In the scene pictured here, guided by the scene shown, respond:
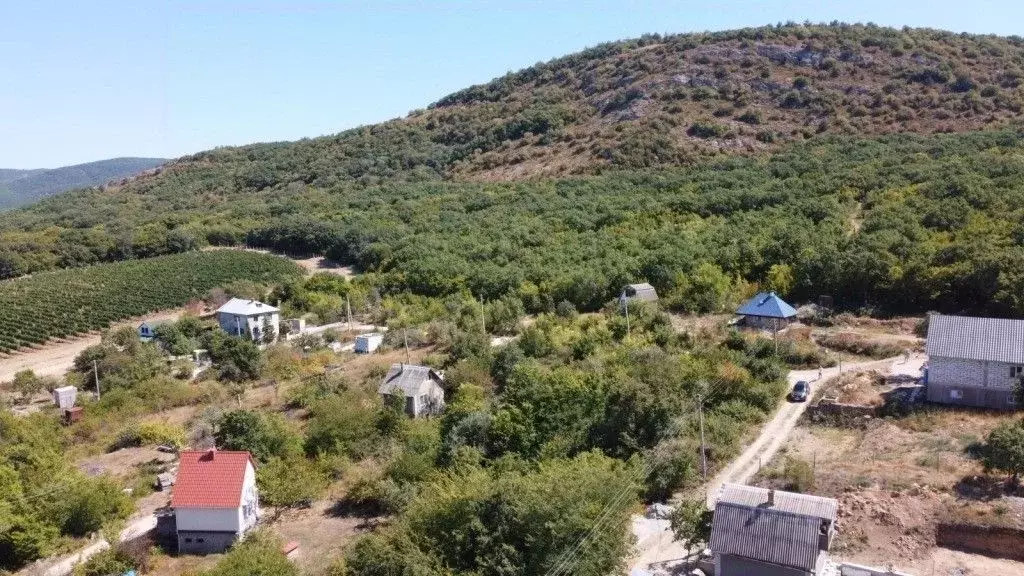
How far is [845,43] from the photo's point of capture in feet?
310

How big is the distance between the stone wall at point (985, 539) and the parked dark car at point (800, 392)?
9072 mm

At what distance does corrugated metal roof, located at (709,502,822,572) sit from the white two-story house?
118ft

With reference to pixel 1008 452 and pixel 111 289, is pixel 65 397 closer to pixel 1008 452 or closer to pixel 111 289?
pixel 111 289

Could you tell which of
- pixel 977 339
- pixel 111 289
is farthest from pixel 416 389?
pixel 111 289

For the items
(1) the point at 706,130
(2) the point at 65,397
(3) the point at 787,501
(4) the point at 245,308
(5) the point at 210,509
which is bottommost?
(2) the point at 65,397

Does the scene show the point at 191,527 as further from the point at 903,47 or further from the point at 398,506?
the point at 903,47

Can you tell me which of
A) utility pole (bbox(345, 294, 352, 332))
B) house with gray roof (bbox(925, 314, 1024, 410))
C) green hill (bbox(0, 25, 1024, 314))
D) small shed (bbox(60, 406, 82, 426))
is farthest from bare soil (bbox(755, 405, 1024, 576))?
utility pole (bbox(345, 294, 352, 332))

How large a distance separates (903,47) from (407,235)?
66.0m

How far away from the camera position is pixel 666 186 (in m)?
71.0

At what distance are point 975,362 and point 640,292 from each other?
1821cm

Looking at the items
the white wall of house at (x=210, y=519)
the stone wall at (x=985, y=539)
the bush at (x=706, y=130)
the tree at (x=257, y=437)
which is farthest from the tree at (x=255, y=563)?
the bush at (x=706, y=130)

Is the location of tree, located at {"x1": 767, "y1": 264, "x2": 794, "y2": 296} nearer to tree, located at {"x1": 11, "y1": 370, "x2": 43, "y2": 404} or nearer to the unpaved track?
the unpaved track

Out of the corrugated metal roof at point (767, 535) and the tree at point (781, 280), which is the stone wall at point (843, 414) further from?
the tree at point (781, 280)

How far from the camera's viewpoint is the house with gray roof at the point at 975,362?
83.9 feet
